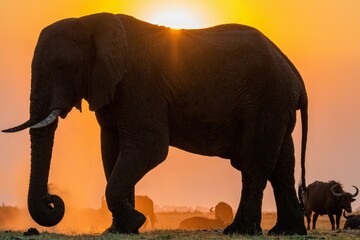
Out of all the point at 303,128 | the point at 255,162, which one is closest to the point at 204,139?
the point at 255,162

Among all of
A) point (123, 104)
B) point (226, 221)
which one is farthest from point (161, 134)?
point (226, 221)

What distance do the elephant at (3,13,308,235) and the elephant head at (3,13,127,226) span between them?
0.07 feet

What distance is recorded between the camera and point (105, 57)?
17375mm

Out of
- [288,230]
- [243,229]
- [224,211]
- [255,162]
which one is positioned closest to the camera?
[243,229]

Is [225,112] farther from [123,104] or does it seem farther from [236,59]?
[123,104]

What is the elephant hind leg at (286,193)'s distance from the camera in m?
19.8

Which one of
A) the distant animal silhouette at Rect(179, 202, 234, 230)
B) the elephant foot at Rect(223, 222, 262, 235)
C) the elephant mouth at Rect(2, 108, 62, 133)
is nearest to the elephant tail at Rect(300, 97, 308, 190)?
the elephant foot at Rect(223, 222, 262, 235)

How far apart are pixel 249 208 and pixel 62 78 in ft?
15.6

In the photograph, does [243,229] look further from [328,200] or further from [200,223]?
[200,223]

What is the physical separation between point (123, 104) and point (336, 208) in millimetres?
19601

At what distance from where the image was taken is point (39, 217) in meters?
16.6

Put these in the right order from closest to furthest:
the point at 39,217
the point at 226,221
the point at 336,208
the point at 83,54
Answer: the point at 39,217 → the point at 83,54 → the point at 336,208 → the point at 226,221

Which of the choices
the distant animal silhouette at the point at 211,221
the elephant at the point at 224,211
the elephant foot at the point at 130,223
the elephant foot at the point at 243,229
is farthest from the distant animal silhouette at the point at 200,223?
the elephant foot at the point at 130,223

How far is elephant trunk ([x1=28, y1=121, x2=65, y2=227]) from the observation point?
16.6m
